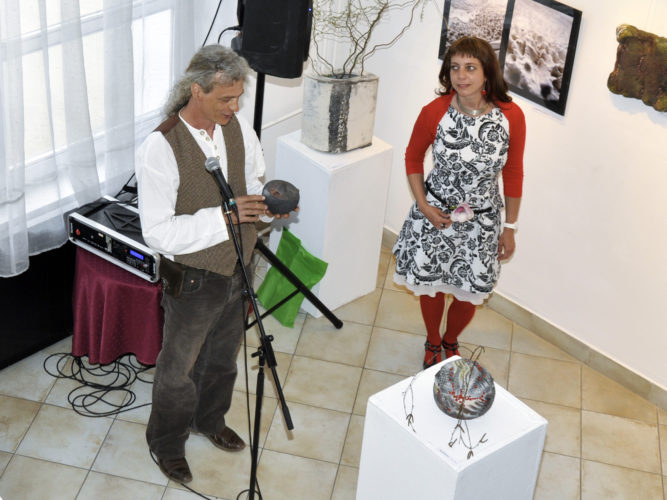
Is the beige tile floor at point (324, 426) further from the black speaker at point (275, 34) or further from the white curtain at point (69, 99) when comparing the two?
the black speaker at point (275, 34)

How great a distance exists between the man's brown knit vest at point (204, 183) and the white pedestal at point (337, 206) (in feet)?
3.36

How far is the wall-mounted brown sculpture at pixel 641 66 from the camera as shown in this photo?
3479mm

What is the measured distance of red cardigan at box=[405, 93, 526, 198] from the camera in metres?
3.47

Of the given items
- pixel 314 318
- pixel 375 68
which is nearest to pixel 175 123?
pixel 314 318

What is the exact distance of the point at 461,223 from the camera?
3.66 metres

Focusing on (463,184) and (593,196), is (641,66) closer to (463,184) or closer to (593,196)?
(593,196)

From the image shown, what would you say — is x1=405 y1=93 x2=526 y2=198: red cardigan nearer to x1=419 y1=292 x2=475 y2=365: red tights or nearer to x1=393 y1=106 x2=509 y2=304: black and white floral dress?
x1=393 y1=106 x2=509 y2=304: black and white floral dress

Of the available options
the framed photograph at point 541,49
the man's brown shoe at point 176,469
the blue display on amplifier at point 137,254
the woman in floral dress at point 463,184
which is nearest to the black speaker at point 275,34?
the woman in floral dress at point 463,184

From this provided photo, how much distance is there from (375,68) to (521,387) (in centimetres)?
179

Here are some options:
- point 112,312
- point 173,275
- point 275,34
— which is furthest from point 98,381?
point 275,34

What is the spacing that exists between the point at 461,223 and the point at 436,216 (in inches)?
4.3

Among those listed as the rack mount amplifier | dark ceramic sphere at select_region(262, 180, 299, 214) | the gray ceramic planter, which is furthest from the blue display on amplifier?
the gray ceramic planter

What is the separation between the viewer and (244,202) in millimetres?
2826

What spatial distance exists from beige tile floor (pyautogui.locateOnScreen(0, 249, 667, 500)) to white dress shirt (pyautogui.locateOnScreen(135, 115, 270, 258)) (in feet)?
3.49
